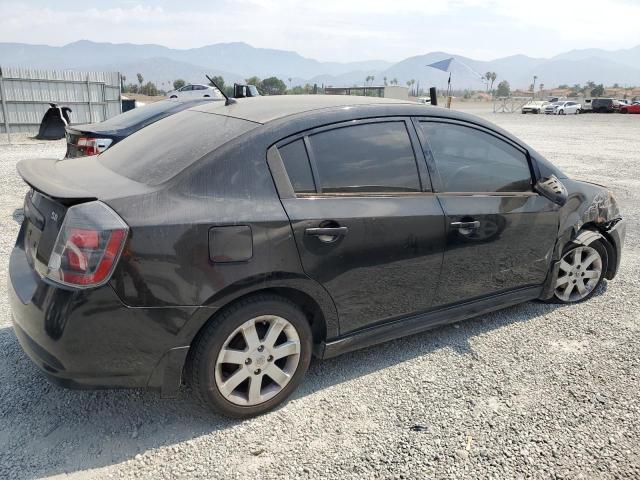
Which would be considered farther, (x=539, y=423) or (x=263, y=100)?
(x=263, y=100)

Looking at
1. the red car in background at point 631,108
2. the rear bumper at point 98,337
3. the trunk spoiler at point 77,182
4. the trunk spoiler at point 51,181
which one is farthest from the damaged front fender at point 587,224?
the red car in background at point 631,108

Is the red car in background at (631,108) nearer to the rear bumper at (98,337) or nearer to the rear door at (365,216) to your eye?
the rear door at (365,216)

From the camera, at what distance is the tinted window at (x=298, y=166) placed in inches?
106

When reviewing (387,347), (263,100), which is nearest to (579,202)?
(387,347)

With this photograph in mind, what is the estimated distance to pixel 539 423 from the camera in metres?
2.78

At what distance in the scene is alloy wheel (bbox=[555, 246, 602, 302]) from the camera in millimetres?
4141

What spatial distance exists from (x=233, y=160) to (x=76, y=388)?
1.34m

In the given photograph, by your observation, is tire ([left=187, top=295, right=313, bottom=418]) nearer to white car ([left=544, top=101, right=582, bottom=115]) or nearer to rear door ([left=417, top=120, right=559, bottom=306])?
rear door ([left=417, top=120, right=559, bottom=306])

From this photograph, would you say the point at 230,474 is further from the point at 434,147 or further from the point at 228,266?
the point at 434,147

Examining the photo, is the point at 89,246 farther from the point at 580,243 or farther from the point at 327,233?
the point at 580,243

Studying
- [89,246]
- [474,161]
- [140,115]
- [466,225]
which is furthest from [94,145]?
[466,225]

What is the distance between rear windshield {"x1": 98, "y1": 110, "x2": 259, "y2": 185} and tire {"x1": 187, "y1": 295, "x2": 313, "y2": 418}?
0.81m

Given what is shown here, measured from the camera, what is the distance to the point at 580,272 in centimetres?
423

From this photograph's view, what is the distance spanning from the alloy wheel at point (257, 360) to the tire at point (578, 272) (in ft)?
8.32
